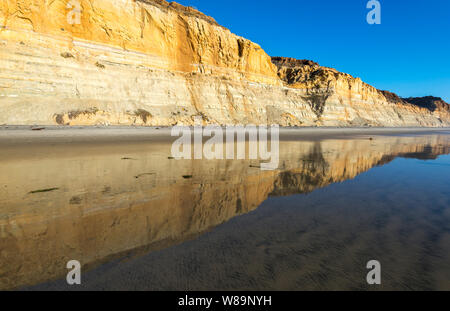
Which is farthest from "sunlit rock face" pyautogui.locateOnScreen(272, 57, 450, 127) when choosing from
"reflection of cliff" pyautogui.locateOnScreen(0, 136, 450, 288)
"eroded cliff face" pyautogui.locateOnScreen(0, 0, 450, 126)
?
"reflection of cliff" pyautogui.locateOnScreen(0, 136, 450, 288)

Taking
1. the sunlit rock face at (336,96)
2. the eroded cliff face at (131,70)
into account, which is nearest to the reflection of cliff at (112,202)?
the eroded cliff face at (131,70)

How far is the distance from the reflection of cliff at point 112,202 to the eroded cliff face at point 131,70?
16.3 m

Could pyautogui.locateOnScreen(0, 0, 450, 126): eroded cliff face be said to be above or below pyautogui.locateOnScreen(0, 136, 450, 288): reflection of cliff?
above

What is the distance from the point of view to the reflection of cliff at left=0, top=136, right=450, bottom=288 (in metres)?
2.64

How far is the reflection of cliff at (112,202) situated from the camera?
264 centimetres

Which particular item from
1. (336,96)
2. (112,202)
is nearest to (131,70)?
(112,202)

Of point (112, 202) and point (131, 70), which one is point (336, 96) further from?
point (112, 202)

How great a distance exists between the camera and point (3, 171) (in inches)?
251

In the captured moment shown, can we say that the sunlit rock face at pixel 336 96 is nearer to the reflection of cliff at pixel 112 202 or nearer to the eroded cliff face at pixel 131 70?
the eroded cliff face at pixel 131 70

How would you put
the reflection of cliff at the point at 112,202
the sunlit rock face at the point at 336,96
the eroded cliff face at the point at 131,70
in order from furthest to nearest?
the sunlit rock face at the point at 336,96, the eroded cliff face at the point at 131,70, the reflection of cliff at the point at 112,202

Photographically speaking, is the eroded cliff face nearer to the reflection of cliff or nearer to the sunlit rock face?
the sunlit rock face

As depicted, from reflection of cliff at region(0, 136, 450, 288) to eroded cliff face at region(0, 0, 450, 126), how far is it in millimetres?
16270

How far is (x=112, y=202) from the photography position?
4.24 meters

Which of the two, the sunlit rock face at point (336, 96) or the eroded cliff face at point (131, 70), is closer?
the eroded cliff face at point (131, 70)
